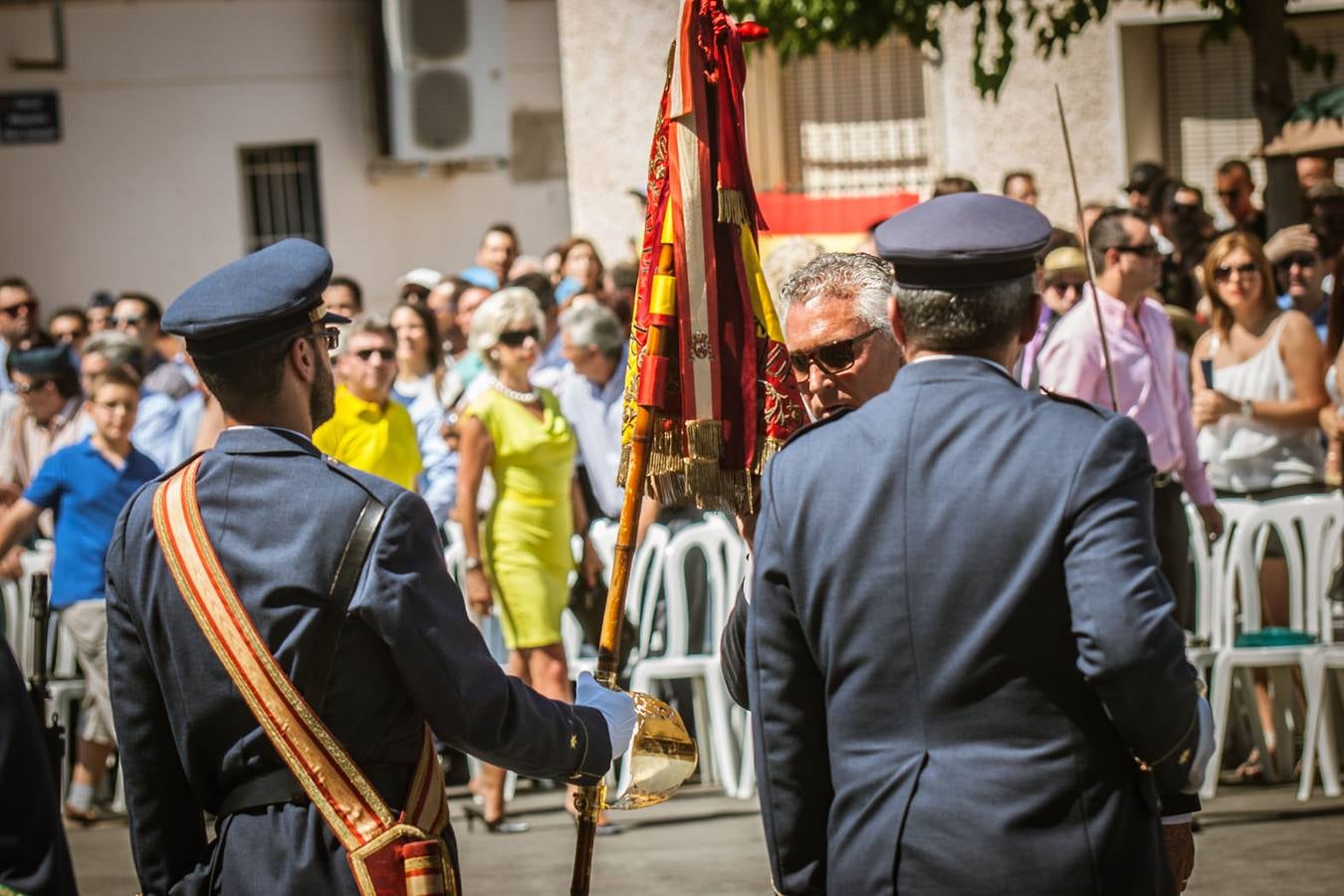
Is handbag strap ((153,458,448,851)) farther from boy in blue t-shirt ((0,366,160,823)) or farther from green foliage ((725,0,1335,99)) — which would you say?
green foliage ((725,0,1335,99))

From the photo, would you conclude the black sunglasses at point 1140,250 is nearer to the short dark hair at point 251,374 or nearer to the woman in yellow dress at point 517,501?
the woman in yellow dress at point 517,501

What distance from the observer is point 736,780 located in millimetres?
8617

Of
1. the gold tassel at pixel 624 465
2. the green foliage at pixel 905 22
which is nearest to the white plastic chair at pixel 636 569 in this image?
the green foliage at pixel 905 22

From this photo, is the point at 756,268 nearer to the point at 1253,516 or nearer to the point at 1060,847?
the point at 1060,847

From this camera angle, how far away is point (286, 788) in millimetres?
3303

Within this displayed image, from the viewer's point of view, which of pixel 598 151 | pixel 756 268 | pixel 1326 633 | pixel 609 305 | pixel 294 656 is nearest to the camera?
pixel 294 656

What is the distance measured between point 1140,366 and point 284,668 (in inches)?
187

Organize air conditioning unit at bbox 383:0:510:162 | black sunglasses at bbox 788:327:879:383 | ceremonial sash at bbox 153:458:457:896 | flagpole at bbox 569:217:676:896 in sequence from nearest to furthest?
1. ceremonial sash at bbox 153:458:457:896
2. black sunglasses at bbox 788:327:879:383
3. flagpole at bbox 569:217:676:896
4. air conditioning unit at bbox 383:0:510:162

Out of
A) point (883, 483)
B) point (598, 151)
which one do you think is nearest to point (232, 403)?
point (883, 483)

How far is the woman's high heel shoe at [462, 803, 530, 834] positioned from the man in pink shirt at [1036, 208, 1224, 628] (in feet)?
9.08

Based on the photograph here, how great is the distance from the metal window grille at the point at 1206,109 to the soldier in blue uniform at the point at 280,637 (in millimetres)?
12540

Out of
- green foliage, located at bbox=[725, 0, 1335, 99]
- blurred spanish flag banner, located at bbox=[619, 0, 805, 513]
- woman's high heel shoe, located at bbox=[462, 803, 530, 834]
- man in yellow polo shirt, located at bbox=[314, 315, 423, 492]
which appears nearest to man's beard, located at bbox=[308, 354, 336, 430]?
blurred spanish flag banner, located at bbox=[619, 0, 805, 513]

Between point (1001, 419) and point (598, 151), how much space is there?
485 inches

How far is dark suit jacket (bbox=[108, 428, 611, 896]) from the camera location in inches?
129
